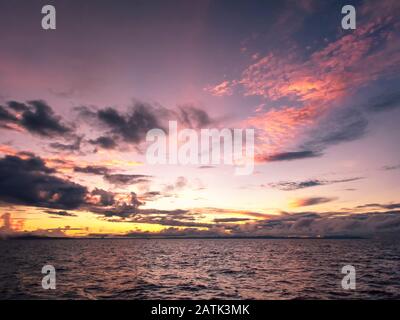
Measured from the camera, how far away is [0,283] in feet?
124

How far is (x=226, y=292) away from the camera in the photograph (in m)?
30.5

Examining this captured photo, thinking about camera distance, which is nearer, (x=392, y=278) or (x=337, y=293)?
(x=337, y=293)
